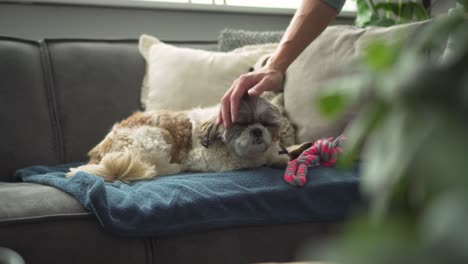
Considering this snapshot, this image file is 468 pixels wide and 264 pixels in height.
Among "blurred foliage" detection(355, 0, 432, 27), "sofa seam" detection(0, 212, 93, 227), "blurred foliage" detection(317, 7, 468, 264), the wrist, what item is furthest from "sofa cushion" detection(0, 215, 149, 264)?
"blurred foliage" detection(355, 0, 432, 27)

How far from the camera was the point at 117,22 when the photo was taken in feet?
10.6

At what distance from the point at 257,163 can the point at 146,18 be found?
1.64 metres

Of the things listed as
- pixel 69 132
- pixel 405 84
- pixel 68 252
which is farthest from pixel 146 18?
pixel 405 84

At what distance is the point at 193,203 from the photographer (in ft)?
5.17

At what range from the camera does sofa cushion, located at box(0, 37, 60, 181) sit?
2.26 metres

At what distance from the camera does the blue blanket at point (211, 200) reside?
59.7 inches

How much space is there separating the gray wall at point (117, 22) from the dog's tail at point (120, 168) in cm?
141

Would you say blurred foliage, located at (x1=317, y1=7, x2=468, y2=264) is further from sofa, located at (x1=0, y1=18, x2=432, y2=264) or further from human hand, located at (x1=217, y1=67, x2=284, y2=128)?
human hand, located at (x1=217, y1=67, x2=284, y2=128)

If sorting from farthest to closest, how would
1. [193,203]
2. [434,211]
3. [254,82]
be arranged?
[254,82], [193,203], [434,211]

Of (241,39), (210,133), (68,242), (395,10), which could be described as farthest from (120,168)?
(395,10)

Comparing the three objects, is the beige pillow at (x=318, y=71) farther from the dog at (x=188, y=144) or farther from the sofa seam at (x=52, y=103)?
the sofa seam at (x=52, y=103)

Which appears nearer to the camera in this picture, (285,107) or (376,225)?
(376,225)

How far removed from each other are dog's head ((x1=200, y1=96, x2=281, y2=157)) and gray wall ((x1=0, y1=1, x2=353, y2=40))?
55.8 inches

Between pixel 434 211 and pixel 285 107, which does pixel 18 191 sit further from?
pixel 434 211
